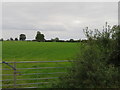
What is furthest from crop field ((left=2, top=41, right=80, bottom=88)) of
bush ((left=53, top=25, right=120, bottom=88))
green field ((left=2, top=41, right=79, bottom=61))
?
bush ((left=53, top=25, right=120, bottom=88))

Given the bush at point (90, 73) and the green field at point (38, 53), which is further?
the green field at point (38, 53)

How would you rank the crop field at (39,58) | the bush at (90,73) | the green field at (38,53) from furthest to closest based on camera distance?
the green field at (38,53) → the crop field at (39,58) → the bush at (90,73)

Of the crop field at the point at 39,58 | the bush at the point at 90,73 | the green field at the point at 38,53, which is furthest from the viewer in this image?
the green field at the point at 38,53

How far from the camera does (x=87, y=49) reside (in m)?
5.75

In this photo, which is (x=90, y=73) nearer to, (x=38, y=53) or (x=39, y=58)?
(x=39, y=58)

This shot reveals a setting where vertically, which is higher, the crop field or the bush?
the bush

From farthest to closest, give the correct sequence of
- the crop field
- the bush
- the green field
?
the green field < the crop field < the bush

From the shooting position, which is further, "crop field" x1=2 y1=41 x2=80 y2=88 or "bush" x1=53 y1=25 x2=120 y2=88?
"crop field" x1=2 y1=41 x2=80 y2=88

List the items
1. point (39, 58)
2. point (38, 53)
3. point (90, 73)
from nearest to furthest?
point (90, 73)
point (39, 58)
point (38, 53)

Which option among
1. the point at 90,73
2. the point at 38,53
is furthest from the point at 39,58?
the point at 90,73

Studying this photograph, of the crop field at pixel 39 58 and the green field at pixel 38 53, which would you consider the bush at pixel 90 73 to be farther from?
the green field at pixel 38 53

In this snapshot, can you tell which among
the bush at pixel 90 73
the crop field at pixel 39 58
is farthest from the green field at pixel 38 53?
the bush at pixel 90 73

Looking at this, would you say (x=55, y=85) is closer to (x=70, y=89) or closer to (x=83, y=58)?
(x=70, y=89)

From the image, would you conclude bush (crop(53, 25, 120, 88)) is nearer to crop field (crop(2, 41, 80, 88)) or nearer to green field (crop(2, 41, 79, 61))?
crop field (crop(2, 41, 80, 88))
